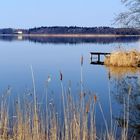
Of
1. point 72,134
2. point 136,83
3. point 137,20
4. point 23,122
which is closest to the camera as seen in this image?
point 72,134

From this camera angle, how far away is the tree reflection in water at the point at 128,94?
360 inches

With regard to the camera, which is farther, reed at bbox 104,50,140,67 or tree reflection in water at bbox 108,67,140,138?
reed at bbox 104,50,140,67

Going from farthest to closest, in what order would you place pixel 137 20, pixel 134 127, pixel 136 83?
pixel 137 20
pixel 136 83
pixel 134 127

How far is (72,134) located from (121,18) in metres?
21.3

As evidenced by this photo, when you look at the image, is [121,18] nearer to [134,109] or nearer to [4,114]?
[134,109]

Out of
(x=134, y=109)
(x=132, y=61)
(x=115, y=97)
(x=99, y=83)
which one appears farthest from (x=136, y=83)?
(x=132, y=61)

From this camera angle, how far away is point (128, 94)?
274 inches

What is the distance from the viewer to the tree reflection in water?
360 inches

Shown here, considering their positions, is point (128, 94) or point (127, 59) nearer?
point (128, 94)

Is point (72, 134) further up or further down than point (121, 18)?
further down

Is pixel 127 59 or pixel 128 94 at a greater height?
pixel 128 94

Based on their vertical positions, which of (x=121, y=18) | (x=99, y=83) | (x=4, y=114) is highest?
(x=121, y=18)

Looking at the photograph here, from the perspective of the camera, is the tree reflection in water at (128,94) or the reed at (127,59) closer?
the tree reflection in water at (128,94)

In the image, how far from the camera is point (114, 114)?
1083cm
